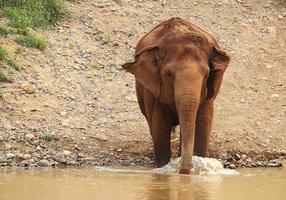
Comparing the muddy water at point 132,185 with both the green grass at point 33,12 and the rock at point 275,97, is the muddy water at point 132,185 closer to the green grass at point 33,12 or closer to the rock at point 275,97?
the rock at point 275,97

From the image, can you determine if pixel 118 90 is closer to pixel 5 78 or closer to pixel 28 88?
pixel 28 88

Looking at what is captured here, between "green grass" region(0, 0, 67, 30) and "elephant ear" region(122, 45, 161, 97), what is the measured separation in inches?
214

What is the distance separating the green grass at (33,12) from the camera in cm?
1577

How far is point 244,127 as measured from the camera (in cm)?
1323

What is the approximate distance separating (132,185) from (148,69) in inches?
95.6

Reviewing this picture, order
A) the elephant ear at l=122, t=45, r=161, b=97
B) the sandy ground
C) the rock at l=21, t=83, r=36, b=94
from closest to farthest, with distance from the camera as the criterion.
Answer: the elephant ear at l=122, t=45, r=161, b=97 < the sandy ground < the rock at l=21, t=83, r=36, b=94

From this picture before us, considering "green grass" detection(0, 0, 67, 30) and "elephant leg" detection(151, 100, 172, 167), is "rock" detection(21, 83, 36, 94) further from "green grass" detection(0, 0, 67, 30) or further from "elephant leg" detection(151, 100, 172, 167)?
"elephant leg" detection(151, 100, 172, 167)

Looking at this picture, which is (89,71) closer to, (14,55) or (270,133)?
(14,55)

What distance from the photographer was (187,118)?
371 inches

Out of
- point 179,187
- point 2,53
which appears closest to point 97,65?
point 2,53

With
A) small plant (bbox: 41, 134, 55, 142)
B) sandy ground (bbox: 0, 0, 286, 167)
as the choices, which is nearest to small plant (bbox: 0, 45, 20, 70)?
sandy ground (bbox: 0, 0, 286, 167)

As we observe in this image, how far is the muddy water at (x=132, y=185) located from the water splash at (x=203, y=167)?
242 millimetres

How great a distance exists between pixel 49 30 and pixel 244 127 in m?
4.96

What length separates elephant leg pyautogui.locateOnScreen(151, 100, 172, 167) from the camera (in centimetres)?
1073
